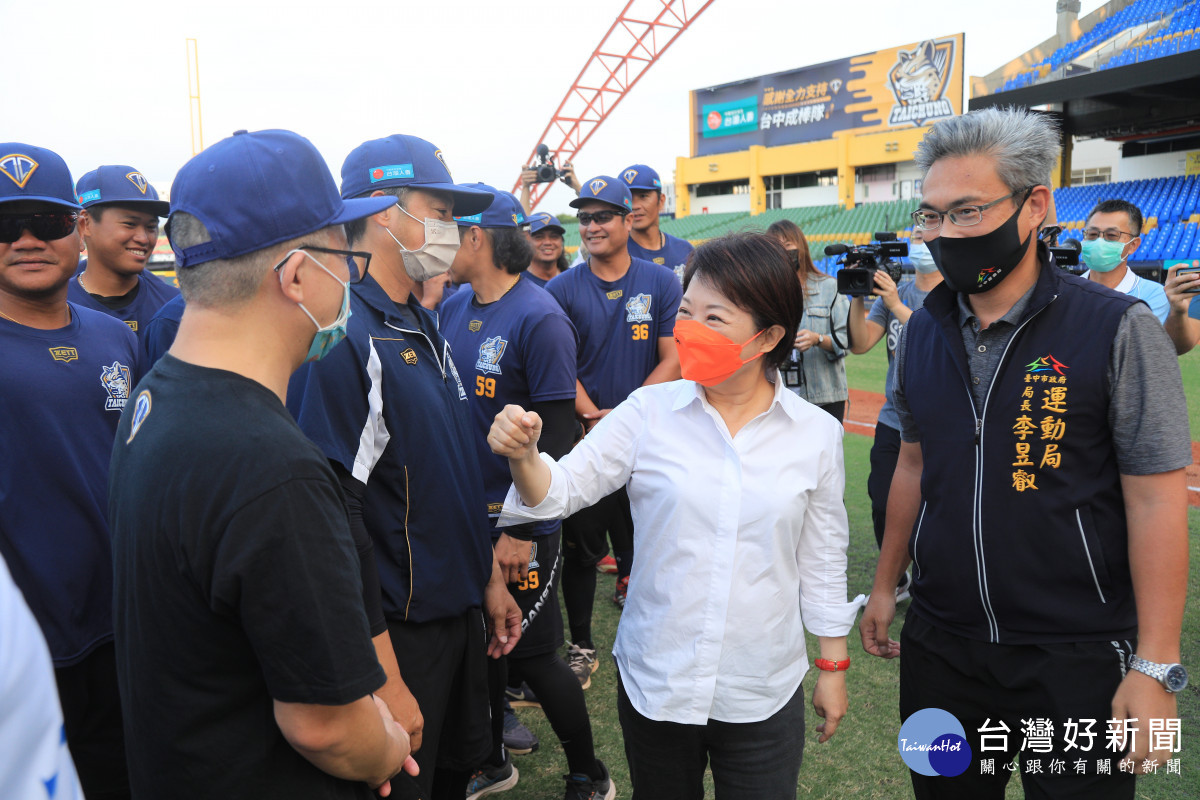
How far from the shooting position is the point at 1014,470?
1.98 meters

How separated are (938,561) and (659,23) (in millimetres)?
43508

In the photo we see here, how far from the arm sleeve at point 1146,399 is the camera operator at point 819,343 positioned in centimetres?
295

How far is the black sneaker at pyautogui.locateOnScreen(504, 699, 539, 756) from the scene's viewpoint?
11.3ft

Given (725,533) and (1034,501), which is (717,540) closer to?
(725,533)

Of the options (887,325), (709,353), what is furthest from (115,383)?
(887,325)

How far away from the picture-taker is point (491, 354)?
Result: 3131 mm

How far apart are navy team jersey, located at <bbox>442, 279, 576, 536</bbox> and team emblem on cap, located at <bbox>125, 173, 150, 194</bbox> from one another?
5.65ft

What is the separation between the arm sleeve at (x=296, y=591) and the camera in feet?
3.90

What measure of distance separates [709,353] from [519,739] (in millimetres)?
2329

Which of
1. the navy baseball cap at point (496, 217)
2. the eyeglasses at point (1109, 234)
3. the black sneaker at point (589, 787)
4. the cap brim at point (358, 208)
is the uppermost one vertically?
the navy baseball cap at point (496, 217)

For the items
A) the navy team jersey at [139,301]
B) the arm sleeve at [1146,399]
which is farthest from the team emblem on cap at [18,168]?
the arm sleeve at [1146,399]

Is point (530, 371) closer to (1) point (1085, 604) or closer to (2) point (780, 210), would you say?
(1) point (1085, 604)

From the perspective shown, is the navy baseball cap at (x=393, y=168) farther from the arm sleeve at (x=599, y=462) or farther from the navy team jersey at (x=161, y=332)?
the arm sleeve at (x=599, y=462)

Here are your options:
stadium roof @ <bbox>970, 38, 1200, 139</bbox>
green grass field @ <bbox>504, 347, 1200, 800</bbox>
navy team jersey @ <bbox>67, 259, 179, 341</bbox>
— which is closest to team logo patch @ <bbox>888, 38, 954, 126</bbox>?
stadium roof @ <bbox>970, 38, 1200, 139</bbox>
